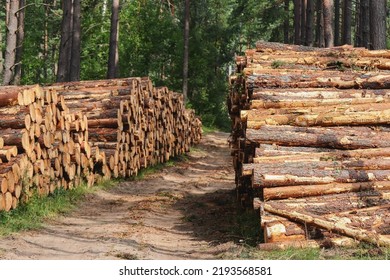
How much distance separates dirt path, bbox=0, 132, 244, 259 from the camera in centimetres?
770

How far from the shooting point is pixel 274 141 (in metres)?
8.89

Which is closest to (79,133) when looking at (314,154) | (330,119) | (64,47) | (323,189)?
(330,119)

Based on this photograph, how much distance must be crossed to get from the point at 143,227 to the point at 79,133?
→ 12.8 ft

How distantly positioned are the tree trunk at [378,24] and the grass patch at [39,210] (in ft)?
28.4

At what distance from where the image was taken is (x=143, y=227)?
31.2 ft

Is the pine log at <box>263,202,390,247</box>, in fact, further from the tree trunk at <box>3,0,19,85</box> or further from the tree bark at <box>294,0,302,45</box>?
the tree bark at <box>294,0,302,45</box>

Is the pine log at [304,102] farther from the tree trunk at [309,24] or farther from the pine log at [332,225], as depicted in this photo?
the tree trunk at [309,24]

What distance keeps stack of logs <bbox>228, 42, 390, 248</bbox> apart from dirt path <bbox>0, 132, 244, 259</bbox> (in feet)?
3.01

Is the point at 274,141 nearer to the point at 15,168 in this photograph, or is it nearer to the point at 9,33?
the point at 15,168

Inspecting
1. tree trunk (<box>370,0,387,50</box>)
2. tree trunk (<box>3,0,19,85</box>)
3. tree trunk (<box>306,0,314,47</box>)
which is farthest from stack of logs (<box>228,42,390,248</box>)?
tree trunk (<box>306,0,314,47</box>)

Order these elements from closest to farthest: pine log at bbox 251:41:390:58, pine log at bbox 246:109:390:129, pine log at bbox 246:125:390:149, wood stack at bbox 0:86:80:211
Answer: pine log at bbox 246:125:390:149
pine log at bbox 246:109:390:129
wood stack at bbox 0:86:80:211
pine log at bbox 251:41:390:58
